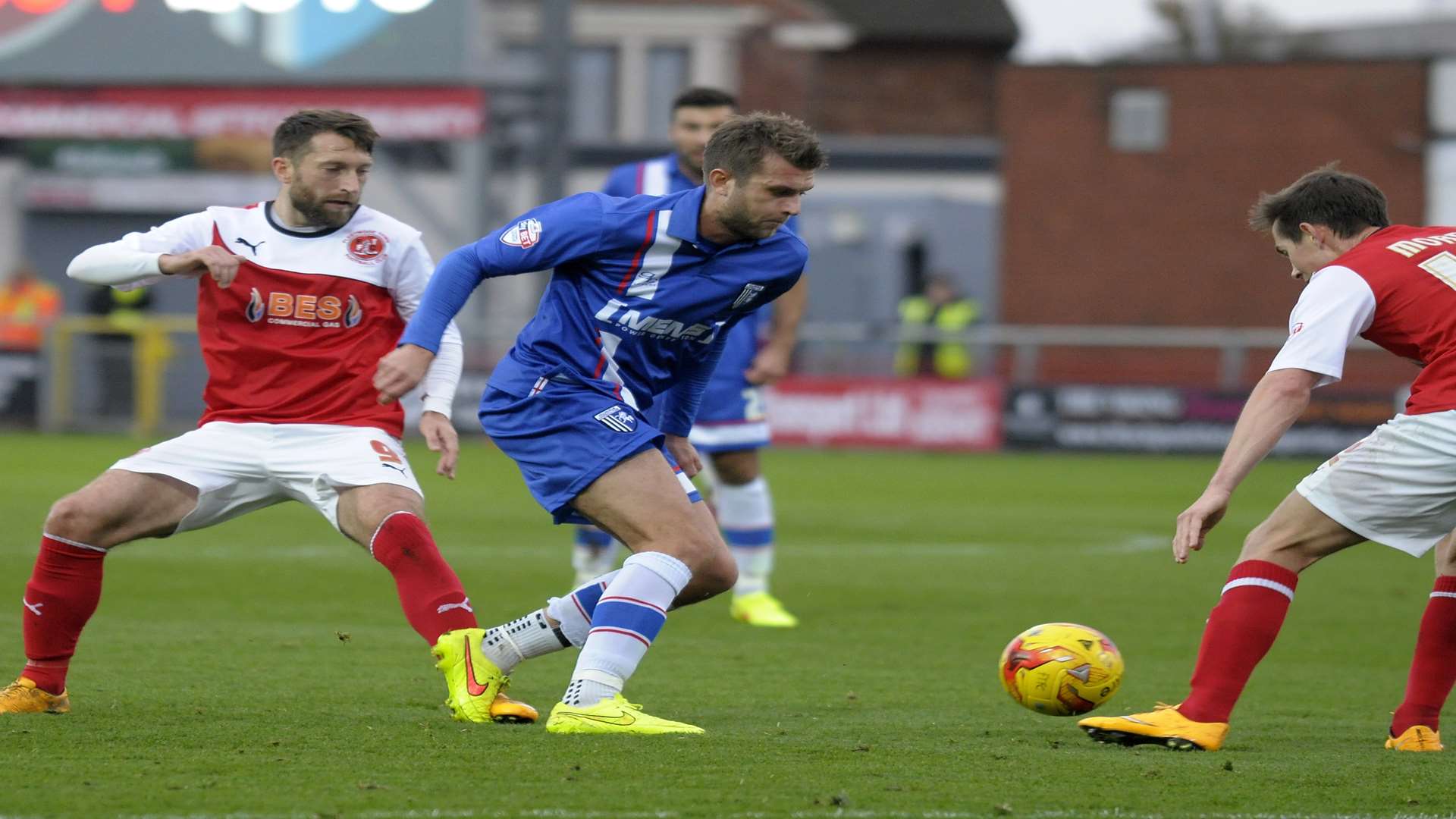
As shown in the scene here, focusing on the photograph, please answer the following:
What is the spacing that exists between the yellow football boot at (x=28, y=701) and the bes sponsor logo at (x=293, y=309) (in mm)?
1241

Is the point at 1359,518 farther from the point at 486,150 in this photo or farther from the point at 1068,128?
the point at 1068,128

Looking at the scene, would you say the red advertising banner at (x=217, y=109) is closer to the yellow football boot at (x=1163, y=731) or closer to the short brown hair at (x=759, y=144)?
the short brown hair at (x=759, y=144)

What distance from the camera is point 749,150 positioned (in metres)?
5.45

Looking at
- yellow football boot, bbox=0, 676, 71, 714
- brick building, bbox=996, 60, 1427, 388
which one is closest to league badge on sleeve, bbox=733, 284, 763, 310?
yellow football boot, bbox=0, 676, 71, 714

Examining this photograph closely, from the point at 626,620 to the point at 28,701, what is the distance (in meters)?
1.76

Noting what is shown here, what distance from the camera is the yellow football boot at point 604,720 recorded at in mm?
5398

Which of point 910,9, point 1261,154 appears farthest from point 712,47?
point 1261,154

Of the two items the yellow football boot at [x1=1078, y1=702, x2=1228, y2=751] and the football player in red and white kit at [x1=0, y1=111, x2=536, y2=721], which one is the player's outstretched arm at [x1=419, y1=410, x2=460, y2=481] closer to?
the football player in red and white kit at [x1=0, y1=111, x2=536, y2=721]

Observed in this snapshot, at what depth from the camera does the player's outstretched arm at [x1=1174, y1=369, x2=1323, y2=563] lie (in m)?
5.14

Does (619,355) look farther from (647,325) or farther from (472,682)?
(472,682)

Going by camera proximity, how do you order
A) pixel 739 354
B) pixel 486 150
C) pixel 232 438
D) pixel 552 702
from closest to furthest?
pixel 232 438 < pixel 552 702 < pixel 739 354 < pixel 486 150

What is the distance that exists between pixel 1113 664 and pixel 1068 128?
99.8 feet

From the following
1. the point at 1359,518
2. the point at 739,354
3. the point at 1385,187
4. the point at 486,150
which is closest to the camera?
the point at 1359,518

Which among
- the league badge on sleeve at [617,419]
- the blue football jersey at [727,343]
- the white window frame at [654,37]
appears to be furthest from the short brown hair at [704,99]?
the white window frame at [654,37]
